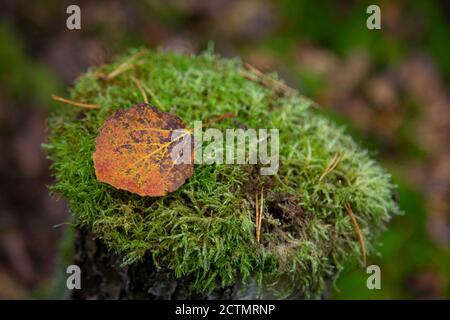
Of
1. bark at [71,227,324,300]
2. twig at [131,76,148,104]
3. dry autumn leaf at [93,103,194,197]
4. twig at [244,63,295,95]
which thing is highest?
twig at [244,63,295,95]

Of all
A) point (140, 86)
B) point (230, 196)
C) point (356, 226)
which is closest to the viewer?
point (230, 196)

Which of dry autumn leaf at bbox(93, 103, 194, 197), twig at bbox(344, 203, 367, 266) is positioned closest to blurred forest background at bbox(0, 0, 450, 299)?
twig at bbox(344, 203, 367, 266)

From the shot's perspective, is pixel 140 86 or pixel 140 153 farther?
pixel 140 86

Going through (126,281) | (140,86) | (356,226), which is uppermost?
(140,86)

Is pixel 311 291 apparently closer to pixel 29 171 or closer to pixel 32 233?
pixel 32 233

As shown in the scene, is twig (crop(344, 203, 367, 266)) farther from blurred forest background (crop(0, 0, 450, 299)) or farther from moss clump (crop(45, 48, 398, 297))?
blurred forest background (crop(0, 0, 450, 299))

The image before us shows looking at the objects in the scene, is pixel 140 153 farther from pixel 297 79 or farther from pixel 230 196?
pixel 297 79

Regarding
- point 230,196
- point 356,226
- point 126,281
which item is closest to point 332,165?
point 356,226

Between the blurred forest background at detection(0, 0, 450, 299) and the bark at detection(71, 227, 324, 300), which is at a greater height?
the blurred forest background at detection(0, 0, 450, 299)
